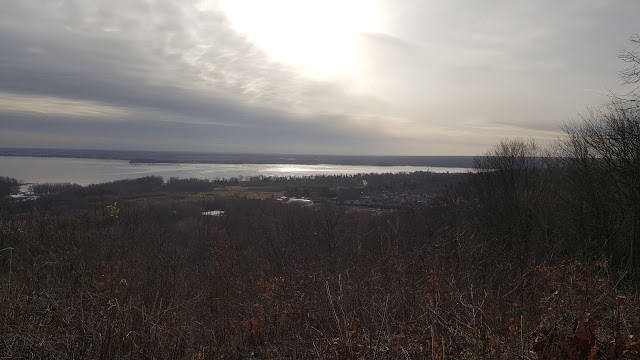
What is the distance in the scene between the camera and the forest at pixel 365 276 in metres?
3.97

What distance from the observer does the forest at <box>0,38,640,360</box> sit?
397cm

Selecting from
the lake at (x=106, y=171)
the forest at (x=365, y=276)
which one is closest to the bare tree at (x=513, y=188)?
the forest at (x=365, y=276)

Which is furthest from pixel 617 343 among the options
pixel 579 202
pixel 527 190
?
pixel 527 190

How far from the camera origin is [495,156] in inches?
883

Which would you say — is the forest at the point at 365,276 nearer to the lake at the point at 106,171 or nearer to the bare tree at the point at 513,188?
the bare tree at the point at 513,188

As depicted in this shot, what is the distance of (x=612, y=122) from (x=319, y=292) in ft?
37.6

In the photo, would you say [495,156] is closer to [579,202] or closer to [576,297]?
[579,202]

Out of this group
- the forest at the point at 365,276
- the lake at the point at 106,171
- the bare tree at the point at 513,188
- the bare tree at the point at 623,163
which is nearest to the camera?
the forest at the point at 365,276

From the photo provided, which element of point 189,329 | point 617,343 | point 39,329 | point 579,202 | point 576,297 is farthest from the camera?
point 579,202

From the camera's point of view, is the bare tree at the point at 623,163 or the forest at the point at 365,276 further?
the bare tree at the point at 623,163

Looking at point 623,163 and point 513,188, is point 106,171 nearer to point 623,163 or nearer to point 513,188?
point 513,188

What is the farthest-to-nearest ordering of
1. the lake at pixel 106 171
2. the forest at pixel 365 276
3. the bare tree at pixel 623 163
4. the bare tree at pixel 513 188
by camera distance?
the lake at pixel 106 171 < the bare tree at pixel 513 188 < the bare tree at pixel 623 163 < the forest at pixel 365 276

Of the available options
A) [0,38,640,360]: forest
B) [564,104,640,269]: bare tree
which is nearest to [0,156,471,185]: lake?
[0,38,640,360]: forest

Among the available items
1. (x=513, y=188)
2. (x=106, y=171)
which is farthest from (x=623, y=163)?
(x=106, y=171)
